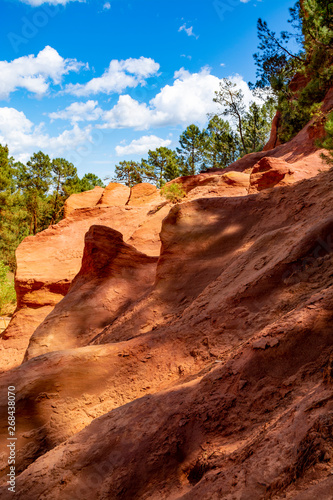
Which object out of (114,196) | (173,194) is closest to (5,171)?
(114,196)

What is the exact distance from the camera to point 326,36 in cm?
1219

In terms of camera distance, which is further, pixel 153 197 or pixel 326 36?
pixel 153 197

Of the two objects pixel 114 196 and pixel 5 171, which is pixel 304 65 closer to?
pixel 114 196

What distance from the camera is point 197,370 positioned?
4102 mm

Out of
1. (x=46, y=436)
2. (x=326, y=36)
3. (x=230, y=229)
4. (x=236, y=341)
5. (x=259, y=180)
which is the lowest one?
(x=46, y=436)

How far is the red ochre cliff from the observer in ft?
6.54

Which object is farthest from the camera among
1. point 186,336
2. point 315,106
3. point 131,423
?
point 315,106

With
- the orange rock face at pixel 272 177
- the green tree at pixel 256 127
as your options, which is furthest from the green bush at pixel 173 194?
the green tree at pixel 256 127

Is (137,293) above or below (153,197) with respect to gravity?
below

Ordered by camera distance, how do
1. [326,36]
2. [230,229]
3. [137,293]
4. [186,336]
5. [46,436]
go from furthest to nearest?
[326,36]
[137,293]
[230,229]
[186,336]
[46,436]

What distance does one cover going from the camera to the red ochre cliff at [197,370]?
1994 millimetres

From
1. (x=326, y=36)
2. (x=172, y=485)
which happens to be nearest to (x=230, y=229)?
(x=172, y=485)

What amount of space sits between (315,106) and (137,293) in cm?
1241

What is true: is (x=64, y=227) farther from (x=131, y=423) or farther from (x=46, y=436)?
(x=131, y=423)
